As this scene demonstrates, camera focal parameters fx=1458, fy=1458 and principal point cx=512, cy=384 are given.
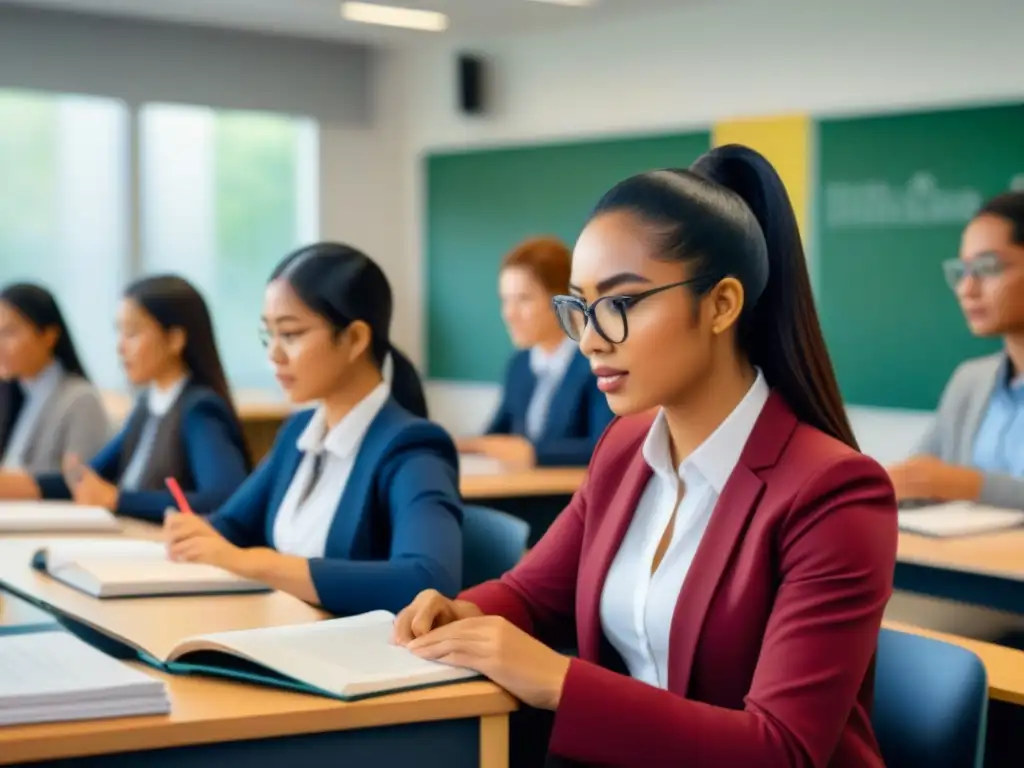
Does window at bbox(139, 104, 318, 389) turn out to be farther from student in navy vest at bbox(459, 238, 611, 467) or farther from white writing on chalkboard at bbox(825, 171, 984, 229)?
white writing on chalkboard at bbox(825, 171, 984, 229)

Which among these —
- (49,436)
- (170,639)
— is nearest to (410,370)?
(170,639)

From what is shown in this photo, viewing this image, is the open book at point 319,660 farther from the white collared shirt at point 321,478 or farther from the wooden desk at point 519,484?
the wooden desk at point 519,484

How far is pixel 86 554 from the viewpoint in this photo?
2635 mm

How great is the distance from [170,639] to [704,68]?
5.09 m

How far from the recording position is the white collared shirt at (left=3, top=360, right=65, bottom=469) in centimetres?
437

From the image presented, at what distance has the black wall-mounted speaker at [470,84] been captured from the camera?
7.70 meters

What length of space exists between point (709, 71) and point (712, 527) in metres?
5.16

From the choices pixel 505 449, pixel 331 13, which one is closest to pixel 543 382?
pixel 505 449

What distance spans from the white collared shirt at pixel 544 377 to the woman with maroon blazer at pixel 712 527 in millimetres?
3029

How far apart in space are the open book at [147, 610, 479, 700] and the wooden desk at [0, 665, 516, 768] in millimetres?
15

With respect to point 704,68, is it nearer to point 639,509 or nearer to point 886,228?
point 886,228

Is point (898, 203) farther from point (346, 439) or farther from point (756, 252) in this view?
point (756, 252)

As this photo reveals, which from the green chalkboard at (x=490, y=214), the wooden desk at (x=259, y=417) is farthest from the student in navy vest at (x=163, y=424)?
the green chalkboard at (x=490, y=214)

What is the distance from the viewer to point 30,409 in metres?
4.42
